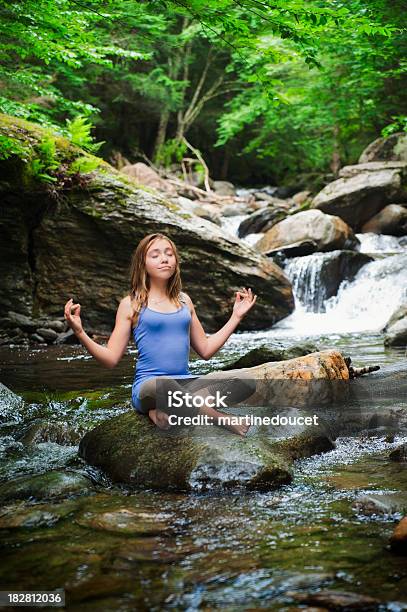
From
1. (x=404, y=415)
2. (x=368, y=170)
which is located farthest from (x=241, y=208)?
(x=404, y=415)

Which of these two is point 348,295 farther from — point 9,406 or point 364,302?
point 9,406

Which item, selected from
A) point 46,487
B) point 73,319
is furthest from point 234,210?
point 46,487

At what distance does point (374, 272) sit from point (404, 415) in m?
10.3

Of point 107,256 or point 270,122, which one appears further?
point 270,122

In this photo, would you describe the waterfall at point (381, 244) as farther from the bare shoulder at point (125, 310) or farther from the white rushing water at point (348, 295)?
the bare shoulder at point (125, 310)

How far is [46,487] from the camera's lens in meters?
3.61

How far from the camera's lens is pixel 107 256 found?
1212 centimetres

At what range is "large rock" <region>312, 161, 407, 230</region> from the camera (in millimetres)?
18422

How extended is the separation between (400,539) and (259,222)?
17.6 meters

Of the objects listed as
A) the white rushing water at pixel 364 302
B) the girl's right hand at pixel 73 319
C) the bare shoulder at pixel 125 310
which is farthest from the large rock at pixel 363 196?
the girl's right hand at pixel 73 319

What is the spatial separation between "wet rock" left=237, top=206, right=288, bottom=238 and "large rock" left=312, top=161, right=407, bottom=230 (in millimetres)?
1494

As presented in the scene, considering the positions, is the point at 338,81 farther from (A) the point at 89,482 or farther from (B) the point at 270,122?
(A) the point at 89,482

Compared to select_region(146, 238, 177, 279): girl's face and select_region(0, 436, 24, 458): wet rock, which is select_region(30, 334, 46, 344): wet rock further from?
select_region(146, 238, 177, 279): girl's face

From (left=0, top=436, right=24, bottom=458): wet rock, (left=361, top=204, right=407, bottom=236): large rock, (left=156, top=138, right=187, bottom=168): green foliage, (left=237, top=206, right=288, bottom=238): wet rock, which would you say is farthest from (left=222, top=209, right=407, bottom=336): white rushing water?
(left=156, top=138, right=187, bottom=168): green foliage
